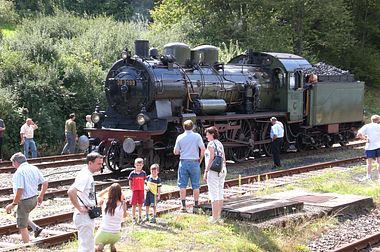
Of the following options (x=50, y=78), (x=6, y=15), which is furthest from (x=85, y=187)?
(x=6, y=15)

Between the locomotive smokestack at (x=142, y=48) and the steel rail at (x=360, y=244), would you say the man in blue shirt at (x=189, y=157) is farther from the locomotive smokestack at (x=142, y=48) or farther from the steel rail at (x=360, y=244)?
the locomotive smokestack at (x=142, y=48)

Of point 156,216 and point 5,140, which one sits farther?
point 5,140

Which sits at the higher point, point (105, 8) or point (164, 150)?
point (105, 8)

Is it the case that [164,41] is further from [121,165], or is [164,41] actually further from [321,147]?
[121,165]

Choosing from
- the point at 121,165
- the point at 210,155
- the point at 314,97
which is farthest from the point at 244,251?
the point at 314,97

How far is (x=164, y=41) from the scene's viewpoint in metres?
29.3

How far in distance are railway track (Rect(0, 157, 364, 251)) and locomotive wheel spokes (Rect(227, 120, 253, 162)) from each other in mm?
2528

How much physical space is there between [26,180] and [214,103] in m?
9.17

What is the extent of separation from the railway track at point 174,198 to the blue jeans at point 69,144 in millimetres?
6874

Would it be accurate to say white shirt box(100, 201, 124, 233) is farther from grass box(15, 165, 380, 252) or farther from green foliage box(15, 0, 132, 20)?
green foliage box(15, 0, 132, 20)

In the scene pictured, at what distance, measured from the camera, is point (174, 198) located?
12.4m

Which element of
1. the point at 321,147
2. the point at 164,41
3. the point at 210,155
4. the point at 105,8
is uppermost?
the point at 105,8

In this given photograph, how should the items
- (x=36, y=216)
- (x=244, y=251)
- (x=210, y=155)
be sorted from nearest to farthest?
1. (x=244, y=251)
2. (x=210, y=155)
3. (x=36, y=216)

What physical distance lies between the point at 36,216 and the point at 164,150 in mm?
5740
